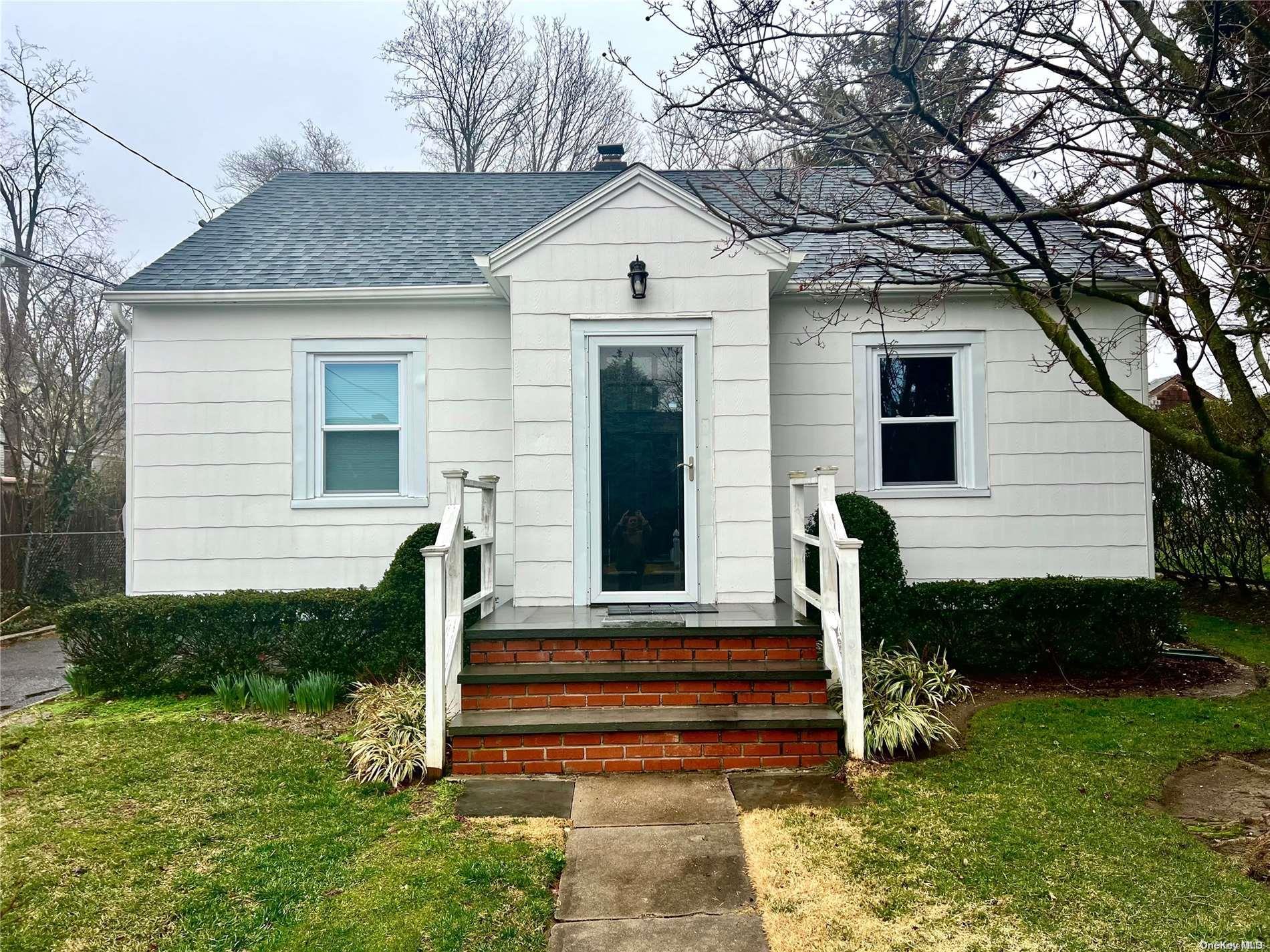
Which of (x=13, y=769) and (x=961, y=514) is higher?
(x=961, y=514)

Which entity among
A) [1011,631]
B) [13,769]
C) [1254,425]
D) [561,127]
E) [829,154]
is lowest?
[13,769]

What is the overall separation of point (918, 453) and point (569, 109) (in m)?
15.5

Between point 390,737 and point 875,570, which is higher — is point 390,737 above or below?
below

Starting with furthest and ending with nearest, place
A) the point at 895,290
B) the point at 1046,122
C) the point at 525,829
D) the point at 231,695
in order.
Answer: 1. the point at 895,290
2. the point at 231,695
3. the point at 1046,122
4. the point at 525,829

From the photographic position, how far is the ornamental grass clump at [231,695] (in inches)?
235

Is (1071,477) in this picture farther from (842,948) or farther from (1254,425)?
(842,948)

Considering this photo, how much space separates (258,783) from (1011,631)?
573cm

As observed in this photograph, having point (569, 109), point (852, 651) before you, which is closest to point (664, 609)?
point (852, 651)

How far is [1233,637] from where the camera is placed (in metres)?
8.20

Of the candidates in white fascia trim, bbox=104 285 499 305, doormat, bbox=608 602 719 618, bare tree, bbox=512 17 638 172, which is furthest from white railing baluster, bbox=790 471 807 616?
bare tree, bbox=512 17 638 172

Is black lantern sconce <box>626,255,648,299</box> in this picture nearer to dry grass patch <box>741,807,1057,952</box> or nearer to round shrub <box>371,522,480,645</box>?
round shrub <box>371,522,480,645</box>

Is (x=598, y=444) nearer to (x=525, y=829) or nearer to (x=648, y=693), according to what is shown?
(x=648, y=693)

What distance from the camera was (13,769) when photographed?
474cm

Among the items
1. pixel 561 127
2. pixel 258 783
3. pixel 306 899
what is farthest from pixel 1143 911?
pixel 561 127
